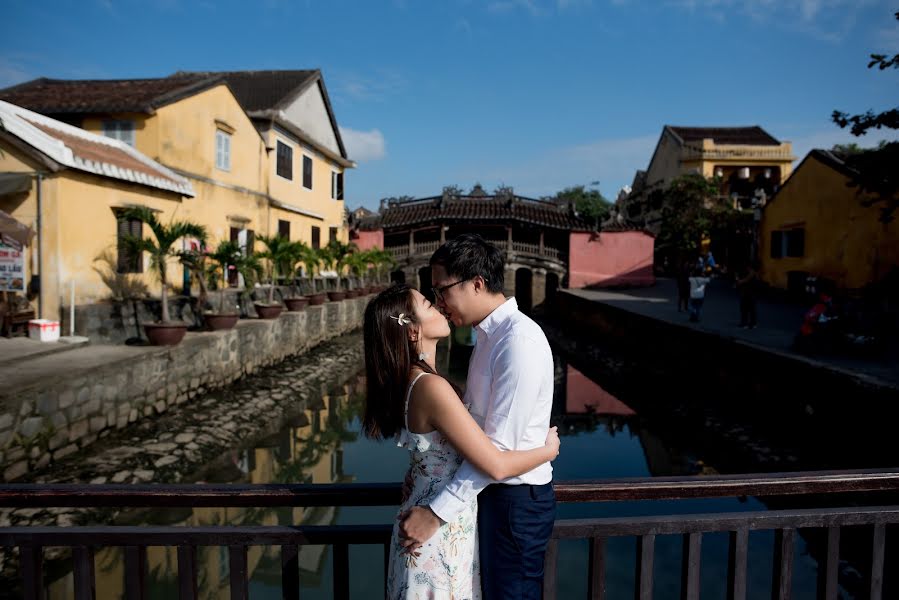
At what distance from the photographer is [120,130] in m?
11.6

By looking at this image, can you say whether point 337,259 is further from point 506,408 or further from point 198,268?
point 506,408

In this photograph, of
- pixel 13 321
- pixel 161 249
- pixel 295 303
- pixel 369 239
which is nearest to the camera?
pixel 13 321

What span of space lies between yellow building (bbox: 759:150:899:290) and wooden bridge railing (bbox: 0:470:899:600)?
46.9 feet

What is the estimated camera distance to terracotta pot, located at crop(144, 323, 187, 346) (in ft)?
26.4

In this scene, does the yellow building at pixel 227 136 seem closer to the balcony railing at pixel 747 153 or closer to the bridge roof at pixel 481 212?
the bridge roof at pixel 481 212

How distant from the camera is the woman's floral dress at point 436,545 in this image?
146cm

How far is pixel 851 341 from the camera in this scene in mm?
8188

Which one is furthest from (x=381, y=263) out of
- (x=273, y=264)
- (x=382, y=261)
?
(x=273, y=264)

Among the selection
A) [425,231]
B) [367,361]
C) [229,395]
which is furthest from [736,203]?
[367,361]

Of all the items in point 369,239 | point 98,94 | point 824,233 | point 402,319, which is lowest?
point 402,319

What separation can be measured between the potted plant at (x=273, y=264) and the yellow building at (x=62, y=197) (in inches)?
100

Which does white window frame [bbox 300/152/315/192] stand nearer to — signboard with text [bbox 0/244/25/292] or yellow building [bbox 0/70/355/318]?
yellow building [bbox 0/70/355/318]

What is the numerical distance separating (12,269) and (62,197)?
5.25 ft

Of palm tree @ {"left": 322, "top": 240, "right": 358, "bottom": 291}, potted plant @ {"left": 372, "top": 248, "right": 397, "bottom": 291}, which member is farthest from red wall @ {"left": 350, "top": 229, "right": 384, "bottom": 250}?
palm tree @ {"left": 322, "top": 240, "right": 358, "bottom": 291}
